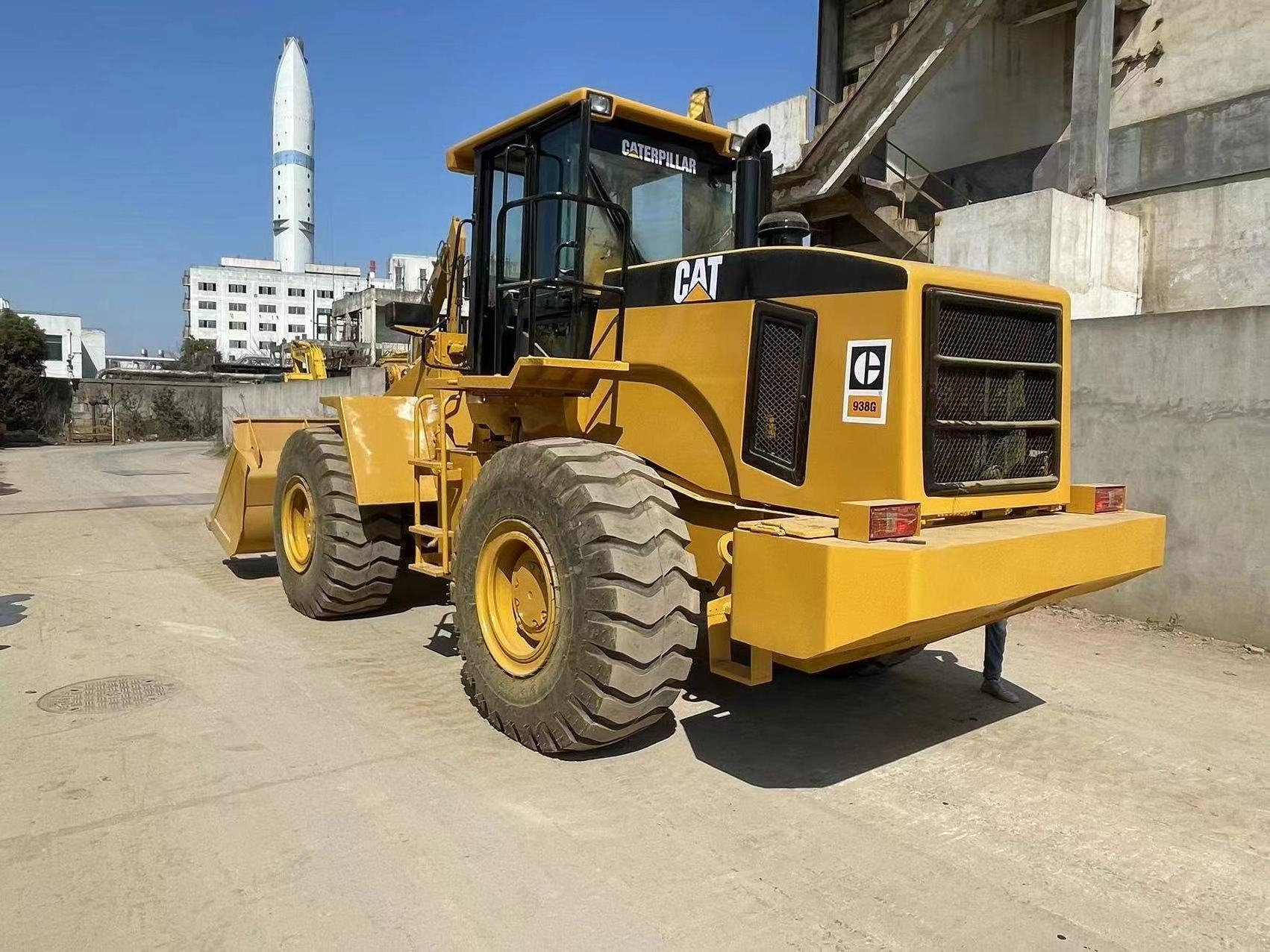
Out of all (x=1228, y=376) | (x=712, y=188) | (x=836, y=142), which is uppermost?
(x=836, y=142)

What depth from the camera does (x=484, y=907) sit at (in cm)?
291

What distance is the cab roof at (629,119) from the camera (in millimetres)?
4766

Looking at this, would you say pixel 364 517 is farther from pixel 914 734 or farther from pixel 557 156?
pixel 914 734

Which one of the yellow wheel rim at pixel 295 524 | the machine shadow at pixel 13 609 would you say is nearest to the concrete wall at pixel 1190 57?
the yellow wheel rim at pixel 295 524

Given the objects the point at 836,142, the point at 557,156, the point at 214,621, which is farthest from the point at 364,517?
the point at 836,142

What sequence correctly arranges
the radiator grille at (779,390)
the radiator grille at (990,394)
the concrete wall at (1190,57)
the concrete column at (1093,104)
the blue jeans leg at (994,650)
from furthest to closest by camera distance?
1. the concrete column at (1093,104)
2. the concrete wall at (1190,57)
3. the blue jeans leg at (994,650)
4. the radiator grille at (779,390)
5. the radiator grille at (990,394)

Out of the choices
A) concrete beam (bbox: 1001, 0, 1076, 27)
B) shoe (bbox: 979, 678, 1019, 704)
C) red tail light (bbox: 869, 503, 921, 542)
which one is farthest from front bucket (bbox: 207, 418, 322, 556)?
concrete beam (bbox: 1001, 0, 1076, 27)

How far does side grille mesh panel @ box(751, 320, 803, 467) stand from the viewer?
12.8 feet

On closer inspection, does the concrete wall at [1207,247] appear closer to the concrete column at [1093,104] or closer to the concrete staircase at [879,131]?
the concrete column at [1093,104]

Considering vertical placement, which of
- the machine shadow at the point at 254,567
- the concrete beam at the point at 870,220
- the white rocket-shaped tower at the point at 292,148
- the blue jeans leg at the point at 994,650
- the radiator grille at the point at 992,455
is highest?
the white rocket-shaped tower at the point at 292,148

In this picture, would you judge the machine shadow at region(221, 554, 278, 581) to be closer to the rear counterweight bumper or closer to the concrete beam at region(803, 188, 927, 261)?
the rear counterweight bumper

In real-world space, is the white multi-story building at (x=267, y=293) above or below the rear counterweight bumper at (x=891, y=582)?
above

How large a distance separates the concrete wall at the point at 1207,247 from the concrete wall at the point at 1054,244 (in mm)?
294

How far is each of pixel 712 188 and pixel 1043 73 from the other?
11036 millimetres
